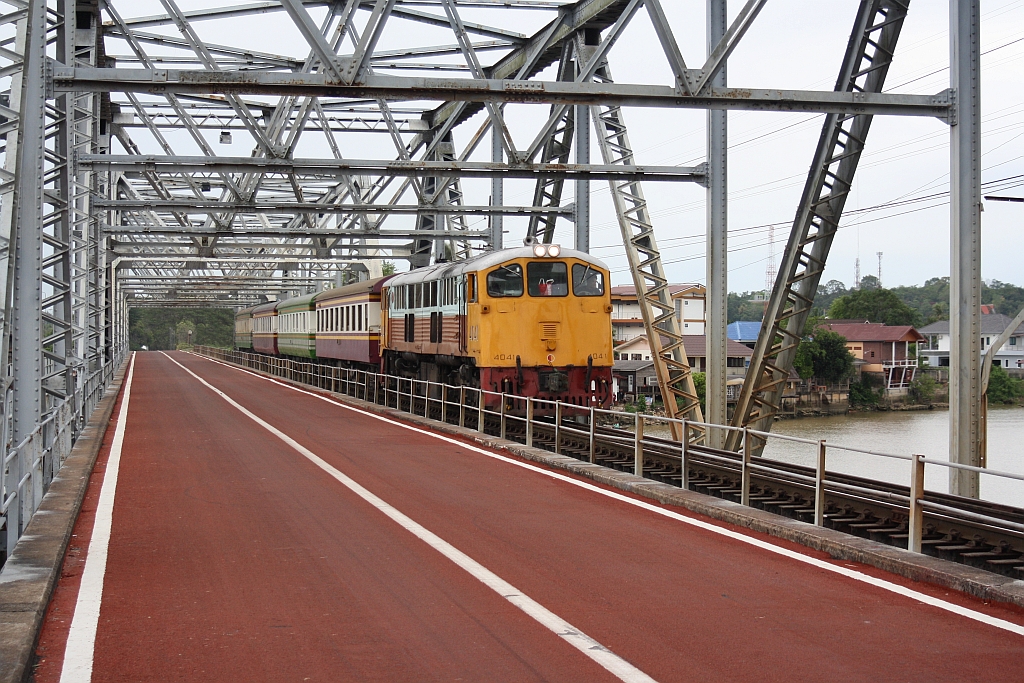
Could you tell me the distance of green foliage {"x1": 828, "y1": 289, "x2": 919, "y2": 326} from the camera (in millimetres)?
86550

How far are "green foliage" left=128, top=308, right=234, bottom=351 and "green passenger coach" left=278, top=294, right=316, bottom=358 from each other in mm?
95805

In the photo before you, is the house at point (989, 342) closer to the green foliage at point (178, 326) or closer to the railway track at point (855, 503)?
the railway track at point (855, 503)

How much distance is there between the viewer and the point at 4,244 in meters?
7.57

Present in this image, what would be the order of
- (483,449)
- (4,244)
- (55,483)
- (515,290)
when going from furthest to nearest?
(515,290) < (483,449) < (55,483) < (4,244)

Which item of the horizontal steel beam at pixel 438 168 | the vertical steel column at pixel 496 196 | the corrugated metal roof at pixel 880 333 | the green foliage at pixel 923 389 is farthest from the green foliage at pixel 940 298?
the horizontal steel beam at pixel 438 168

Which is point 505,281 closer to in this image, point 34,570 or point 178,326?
point 34,570

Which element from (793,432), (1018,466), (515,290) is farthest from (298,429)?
(793,432)

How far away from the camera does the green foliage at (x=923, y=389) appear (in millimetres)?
55000

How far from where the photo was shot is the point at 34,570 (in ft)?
23.9

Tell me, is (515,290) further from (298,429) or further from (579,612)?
(579,612)

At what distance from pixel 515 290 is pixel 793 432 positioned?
74.4 ft

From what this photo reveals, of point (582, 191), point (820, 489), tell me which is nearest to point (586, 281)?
point (582, 191)

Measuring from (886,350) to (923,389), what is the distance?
11.3 metres

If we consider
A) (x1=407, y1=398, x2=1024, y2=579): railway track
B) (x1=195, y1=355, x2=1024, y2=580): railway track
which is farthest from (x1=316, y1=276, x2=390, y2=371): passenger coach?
(x1=407, y1=398, x2=1024, y2=579): railway track
